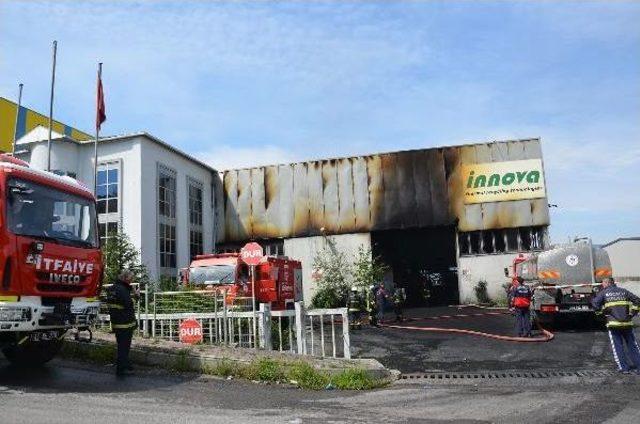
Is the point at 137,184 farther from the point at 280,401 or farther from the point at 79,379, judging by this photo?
the point at 280,401

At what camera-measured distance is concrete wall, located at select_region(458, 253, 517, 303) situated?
28078mm

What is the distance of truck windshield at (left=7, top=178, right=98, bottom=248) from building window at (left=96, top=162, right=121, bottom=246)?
1729 centimetres

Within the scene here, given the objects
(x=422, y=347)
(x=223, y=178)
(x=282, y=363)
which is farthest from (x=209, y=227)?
(x=282, y=363)

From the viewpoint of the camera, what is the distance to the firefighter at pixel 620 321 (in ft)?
33.2

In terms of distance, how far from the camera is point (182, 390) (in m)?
8.19

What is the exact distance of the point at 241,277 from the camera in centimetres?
1830

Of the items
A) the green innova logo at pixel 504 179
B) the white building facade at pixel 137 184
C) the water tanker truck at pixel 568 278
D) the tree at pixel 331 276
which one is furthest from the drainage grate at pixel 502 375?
the green innova logo at pixel 504 179

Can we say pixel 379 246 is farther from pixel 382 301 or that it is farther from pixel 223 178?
pixel 382 301

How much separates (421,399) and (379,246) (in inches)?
961

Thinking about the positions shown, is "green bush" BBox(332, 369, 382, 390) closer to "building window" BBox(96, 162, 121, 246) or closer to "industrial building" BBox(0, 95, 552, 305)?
"industrial building" BBox(0, 95, 552, 305)

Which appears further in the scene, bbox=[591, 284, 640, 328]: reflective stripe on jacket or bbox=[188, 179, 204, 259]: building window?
bbox=[188, 179, 204, 259]: building window

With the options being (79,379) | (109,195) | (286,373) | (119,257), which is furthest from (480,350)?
(109,195)

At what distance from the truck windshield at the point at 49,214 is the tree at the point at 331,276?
19.2 m

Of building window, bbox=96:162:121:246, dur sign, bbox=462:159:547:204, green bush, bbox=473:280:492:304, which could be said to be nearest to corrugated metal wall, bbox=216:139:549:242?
dur sign, bbox=462:159:547:204
